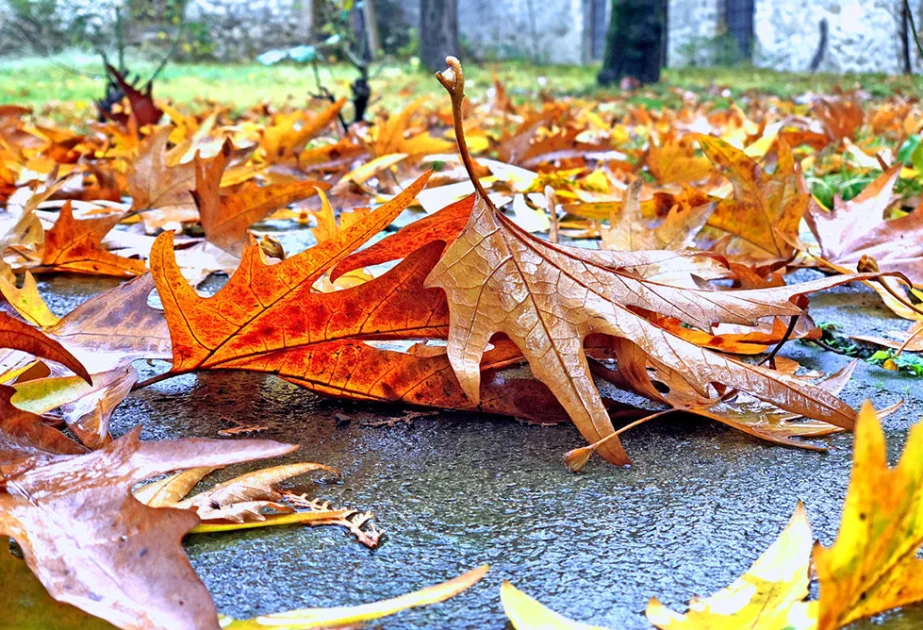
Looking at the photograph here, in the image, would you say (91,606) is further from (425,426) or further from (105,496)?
(425,426)

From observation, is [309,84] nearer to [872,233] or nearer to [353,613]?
[872,233]

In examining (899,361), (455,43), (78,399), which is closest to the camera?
(78,399)

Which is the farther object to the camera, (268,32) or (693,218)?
(268,32)

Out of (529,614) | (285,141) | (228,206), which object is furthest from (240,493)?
(285,141)

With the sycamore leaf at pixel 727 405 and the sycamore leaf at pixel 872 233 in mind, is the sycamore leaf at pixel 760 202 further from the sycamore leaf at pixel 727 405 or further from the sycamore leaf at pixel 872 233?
the sycamore leaf at pixel 727 405

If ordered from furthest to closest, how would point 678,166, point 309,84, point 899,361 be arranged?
point 309,84 → point 678,166 → point 899,361

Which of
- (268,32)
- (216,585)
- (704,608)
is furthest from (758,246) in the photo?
(268,32)

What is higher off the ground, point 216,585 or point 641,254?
point 641,254

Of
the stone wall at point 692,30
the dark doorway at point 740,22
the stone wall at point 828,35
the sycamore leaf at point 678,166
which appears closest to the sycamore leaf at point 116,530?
the sycamore leaf at point 678,166
